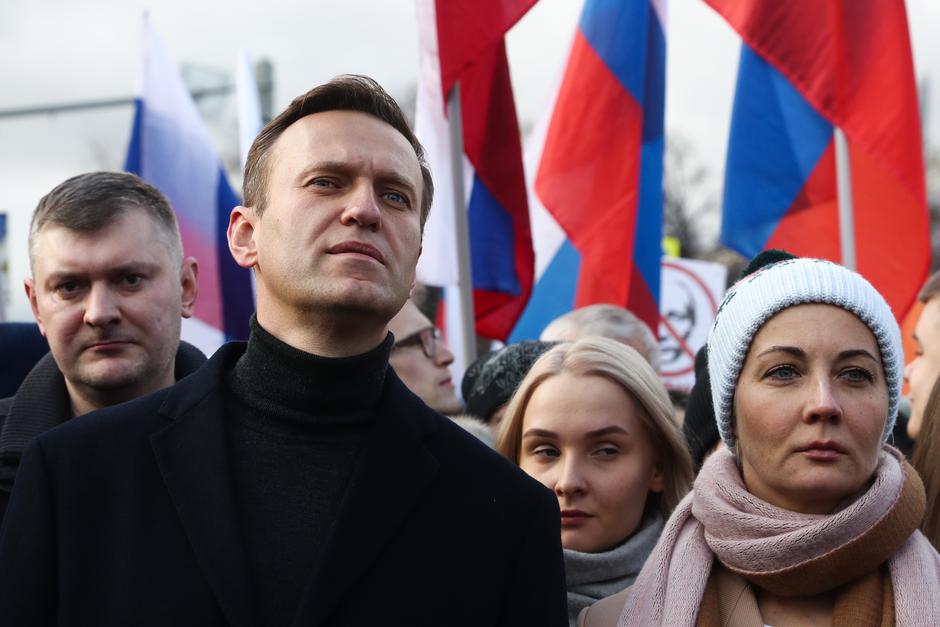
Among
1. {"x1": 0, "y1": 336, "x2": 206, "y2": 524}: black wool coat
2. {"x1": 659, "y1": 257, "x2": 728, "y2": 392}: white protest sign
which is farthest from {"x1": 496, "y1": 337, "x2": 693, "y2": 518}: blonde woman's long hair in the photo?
{"x1": 659, "y1": 257, "x2": 728, "y2": 392}: white protest sign

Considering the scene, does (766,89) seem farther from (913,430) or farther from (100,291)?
(100,291)

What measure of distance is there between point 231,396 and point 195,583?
43 centimetres

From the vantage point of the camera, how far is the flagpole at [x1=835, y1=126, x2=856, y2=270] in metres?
5.89

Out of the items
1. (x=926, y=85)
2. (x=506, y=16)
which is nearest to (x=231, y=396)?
(x=506, y=16)

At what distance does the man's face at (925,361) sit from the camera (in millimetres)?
4418

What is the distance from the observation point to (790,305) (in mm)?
2738

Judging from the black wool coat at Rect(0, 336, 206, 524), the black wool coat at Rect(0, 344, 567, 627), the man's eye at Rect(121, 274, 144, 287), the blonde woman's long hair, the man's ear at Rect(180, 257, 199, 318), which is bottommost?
the blonde woman's long hair

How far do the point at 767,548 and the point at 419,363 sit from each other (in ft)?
8.13

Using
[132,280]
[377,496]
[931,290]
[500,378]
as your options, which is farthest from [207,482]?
[931,290]

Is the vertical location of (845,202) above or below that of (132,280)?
below

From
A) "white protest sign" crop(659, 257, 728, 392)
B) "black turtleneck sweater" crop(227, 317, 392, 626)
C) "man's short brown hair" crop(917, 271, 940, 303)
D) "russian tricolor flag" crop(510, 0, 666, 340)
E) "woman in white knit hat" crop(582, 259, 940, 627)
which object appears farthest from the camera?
"white protest sign" crop(659, 257, 728, 392)

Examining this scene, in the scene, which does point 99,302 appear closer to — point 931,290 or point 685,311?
point 931,290

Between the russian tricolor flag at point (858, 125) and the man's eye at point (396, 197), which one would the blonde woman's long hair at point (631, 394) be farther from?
the russian tricolor flag at point (858, 125)

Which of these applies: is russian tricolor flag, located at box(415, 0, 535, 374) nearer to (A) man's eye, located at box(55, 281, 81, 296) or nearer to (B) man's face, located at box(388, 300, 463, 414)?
(B) man's face, located at box(388, 300, 463, 414)
